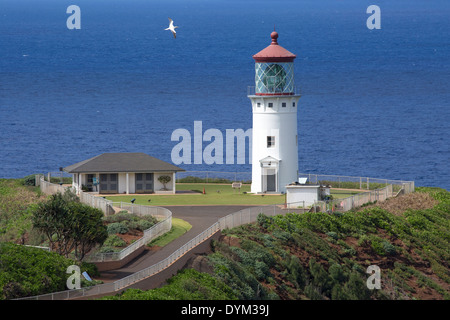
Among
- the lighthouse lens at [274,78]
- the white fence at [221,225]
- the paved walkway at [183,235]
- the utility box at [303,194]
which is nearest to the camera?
the white fence at [221,225]

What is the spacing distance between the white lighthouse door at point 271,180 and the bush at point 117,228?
1717 centimetres

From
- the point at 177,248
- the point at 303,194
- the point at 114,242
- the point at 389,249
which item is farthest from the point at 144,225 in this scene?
the point at 303,194

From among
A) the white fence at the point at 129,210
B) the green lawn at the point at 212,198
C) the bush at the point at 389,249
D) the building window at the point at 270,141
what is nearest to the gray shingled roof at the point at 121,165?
the green lawn at the point at 212,198

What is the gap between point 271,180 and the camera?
2488 inches

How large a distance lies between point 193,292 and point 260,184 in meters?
26.4

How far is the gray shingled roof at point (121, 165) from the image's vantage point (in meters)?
61.7

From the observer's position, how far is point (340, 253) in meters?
49.7

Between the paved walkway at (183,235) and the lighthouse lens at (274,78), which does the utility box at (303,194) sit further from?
the lighthouse lens at (274,78)

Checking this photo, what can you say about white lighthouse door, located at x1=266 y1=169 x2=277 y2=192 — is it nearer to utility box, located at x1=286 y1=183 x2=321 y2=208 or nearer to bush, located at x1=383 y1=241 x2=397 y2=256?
utility box, located at x1=286 y1=183 x2=321 y2=208

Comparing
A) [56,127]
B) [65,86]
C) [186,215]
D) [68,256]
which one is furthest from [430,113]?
[68,256]

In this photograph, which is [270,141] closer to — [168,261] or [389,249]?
[389,249]

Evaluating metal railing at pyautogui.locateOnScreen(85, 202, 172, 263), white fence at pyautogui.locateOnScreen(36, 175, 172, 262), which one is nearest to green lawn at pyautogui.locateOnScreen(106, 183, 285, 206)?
white fence at pyautogui.locateOnScreen(36, 175, 172, 262)

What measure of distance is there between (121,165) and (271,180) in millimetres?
8608

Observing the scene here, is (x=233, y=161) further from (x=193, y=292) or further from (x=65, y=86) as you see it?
(x=65, y=86)
